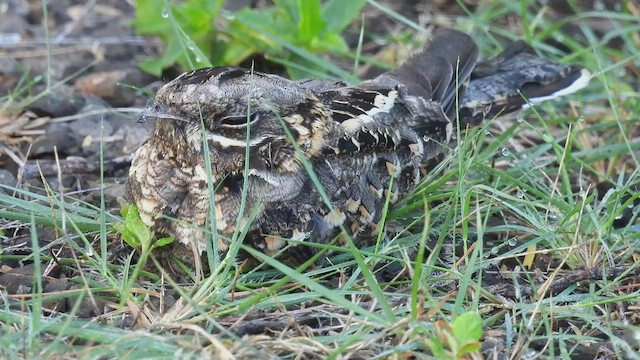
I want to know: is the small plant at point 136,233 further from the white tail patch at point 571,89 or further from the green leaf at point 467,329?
the white tail patch at point 571,89

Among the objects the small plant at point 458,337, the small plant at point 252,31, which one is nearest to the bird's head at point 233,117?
the small plant at point 458,337

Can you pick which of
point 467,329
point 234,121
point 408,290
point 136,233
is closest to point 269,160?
point 234,121

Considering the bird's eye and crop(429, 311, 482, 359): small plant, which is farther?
the bird's eye

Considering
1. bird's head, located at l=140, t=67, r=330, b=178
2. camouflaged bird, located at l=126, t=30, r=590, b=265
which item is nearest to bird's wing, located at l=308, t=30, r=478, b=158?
camouflaged bird, located at l=126, t=30, r=590, b=265

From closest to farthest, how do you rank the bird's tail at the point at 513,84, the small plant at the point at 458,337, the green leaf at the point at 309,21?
the small plant at the point at 458,337, the bird's tail at the point at 513,84, the green leaf at the point at 309,21

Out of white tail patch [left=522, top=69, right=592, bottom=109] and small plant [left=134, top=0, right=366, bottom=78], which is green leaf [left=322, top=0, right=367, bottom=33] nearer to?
small plant [left=134, top=0, right=366, bottom=78]

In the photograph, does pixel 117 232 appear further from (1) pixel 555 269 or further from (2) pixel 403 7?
(2) pixel 403 7

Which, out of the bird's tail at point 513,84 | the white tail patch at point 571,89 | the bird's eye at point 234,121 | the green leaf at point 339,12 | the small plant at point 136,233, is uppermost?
the bird's eye at point 234,121

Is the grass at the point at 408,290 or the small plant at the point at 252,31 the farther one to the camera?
the small plant at the point at 252,31
